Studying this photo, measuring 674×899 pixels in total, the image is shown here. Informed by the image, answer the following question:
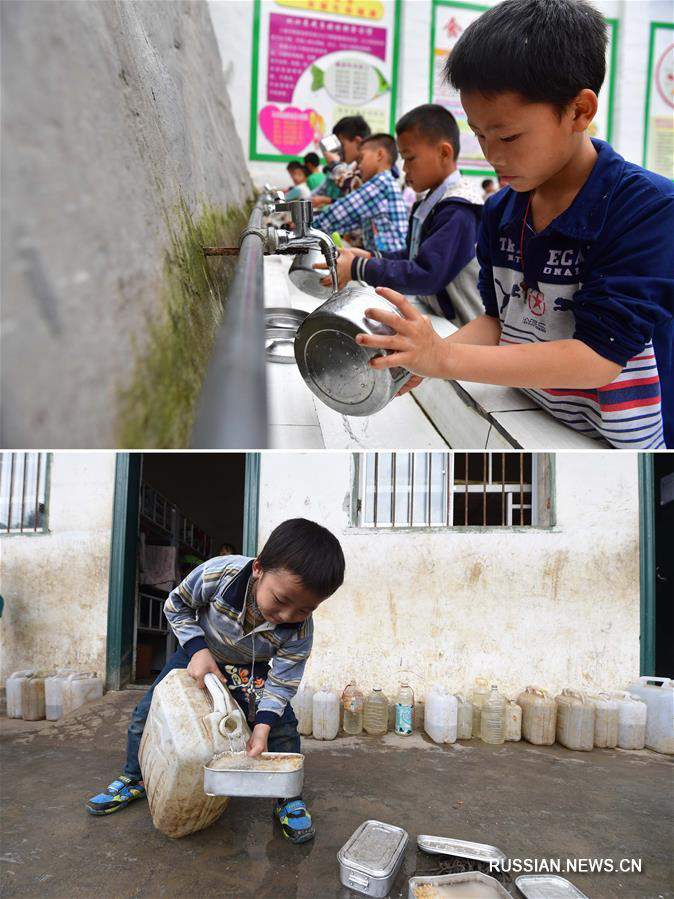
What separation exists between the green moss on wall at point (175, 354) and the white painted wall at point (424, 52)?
2064 millimetres

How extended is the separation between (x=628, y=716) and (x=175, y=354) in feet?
4.83

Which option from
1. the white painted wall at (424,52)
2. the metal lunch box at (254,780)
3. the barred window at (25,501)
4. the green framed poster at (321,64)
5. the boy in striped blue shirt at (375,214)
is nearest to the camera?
the metal lunch box at (254,780)

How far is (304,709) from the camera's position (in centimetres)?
166

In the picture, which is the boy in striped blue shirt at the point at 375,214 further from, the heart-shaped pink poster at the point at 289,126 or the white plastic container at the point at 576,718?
the white plastic container at the point at 576,718

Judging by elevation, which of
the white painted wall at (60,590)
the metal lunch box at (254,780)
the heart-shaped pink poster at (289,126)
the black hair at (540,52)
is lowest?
the metal lunch box at (254,780)

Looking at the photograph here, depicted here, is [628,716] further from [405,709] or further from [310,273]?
[310,273]

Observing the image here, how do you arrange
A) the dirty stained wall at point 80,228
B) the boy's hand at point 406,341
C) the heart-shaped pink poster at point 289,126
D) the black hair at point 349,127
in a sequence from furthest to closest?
1. the heart-shaped pink poster at point 289,126
2. the black hair at point 349,127
3. the boy's hand at point 406,341
4. the dirty stained wall at point 80,228

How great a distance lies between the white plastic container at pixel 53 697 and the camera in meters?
1.38

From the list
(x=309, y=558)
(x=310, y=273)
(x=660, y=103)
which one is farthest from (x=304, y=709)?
(x=660, y=103)

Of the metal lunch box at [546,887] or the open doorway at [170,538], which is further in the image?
the open doorway at [170,538]

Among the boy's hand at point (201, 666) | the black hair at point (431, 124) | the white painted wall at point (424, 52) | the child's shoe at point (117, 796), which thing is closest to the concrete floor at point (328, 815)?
the child's shoe at point (117, 796)

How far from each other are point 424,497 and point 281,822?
80 cm

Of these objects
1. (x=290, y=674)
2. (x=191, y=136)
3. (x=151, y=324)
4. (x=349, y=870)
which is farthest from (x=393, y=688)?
(x=191, y=136)

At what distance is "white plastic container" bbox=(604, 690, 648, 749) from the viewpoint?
149 centimetres
